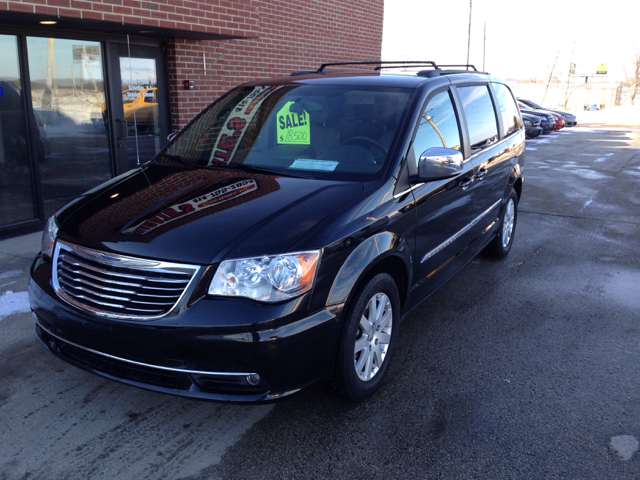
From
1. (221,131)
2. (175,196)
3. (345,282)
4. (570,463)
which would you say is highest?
(221,131)

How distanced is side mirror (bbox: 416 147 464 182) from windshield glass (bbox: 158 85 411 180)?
0.83ft

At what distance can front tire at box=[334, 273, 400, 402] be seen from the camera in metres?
3.12

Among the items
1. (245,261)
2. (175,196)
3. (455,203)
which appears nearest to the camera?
Result: (245,261)

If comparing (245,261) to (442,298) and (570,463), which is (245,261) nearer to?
(570,463)

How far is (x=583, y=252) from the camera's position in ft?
22.5

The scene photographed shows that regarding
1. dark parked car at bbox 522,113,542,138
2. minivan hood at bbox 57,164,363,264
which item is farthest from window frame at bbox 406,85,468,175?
dark parked car at bbox 522,113,542,138

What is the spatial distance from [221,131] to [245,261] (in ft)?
6.32

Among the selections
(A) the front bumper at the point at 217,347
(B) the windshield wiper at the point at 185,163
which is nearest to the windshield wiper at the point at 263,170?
(B) the windshield wiper at the point at 185,163

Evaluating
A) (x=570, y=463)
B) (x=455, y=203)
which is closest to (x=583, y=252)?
(x=455, y=203)

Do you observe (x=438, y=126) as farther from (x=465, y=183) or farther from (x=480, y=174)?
(x=480, y=174)

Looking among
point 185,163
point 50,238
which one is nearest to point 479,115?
point 185,163

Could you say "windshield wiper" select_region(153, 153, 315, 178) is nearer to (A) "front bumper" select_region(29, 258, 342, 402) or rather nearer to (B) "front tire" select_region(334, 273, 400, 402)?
(B) "front tire" select_region(334, 273, 400, 402)

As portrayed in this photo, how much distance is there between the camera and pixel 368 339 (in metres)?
3.37

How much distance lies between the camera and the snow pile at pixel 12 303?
4695 millimetres
